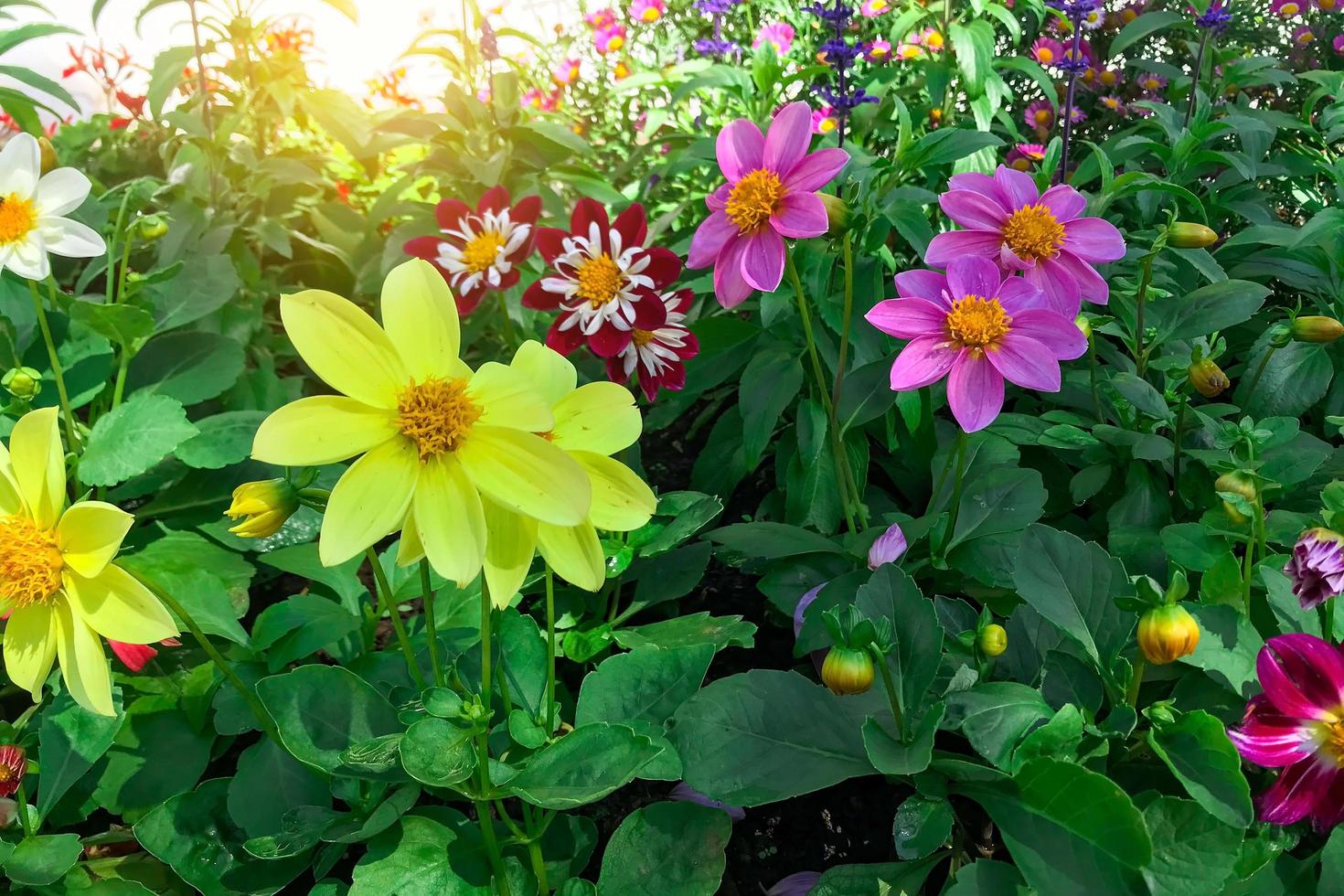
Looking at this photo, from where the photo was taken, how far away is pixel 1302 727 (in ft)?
2.67

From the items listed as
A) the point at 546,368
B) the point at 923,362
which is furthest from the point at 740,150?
the point at 546,368

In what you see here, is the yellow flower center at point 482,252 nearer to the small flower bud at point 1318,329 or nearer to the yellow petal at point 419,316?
the yellow petal at point 419,316

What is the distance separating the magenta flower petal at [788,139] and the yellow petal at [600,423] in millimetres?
486

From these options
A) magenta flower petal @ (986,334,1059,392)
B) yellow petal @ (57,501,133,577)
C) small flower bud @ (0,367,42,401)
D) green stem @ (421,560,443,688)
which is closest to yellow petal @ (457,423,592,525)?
green stem @ (421,560,443,688)

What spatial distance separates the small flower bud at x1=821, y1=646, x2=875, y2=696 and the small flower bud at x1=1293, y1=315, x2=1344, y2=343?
29.4 inches

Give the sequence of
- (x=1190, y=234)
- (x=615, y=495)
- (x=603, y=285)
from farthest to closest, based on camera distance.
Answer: (x=603, y=285), (x=1190, y=234), (x=615, y=495)

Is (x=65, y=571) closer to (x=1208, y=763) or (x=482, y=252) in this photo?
(x=482, y=252)

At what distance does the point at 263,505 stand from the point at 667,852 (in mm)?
519

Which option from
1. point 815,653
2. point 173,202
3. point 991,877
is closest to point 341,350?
point 991,877

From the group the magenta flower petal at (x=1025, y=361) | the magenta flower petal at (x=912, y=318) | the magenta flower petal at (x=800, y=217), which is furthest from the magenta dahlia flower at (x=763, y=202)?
the magenta flower petal at (x=1025, y=361)

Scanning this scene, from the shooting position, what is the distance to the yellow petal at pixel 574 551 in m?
0.77

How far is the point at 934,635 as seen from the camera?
3.04 ft

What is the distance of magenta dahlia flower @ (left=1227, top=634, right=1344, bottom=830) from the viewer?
2.64 ft

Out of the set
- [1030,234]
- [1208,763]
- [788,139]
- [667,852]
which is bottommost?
[667,852]
